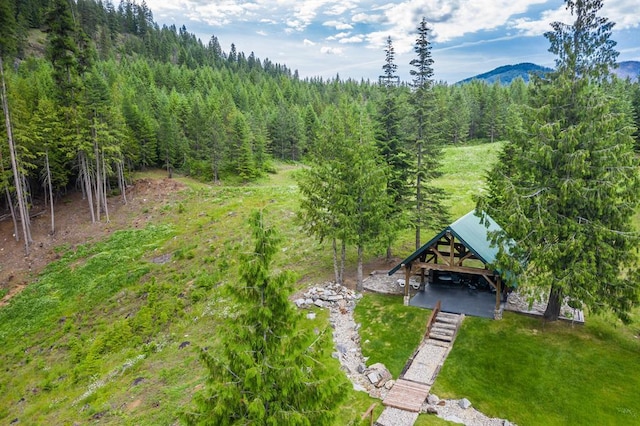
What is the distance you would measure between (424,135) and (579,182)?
9.94 metres

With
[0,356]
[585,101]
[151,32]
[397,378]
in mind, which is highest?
[151,32]

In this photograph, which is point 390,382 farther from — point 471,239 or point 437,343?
point 471,239

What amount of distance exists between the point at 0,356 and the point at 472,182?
45.2 metres

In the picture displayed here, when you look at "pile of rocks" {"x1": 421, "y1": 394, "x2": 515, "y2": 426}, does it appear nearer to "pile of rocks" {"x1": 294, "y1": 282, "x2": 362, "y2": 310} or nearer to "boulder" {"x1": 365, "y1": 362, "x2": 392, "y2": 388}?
"boulder" {"x1": 365, "y1": 362, "x2": 392, "y2": 388}

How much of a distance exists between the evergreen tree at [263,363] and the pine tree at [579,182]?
36.7 feet

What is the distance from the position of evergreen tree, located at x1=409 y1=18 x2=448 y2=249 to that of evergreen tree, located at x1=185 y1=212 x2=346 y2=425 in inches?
685

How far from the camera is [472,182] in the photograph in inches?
A: 1833

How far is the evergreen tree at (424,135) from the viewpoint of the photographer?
2230 cm

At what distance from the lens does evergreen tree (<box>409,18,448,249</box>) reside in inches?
878

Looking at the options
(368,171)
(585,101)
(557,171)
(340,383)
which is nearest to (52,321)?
(368,171)

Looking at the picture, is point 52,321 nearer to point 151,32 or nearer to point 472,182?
point 472,182

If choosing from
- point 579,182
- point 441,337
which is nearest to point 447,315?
point 441,337

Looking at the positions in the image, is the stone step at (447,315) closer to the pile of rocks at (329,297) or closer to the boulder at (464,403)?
the pile of rocks at (329,297)

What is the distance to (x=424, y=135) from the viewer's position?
23.2m
